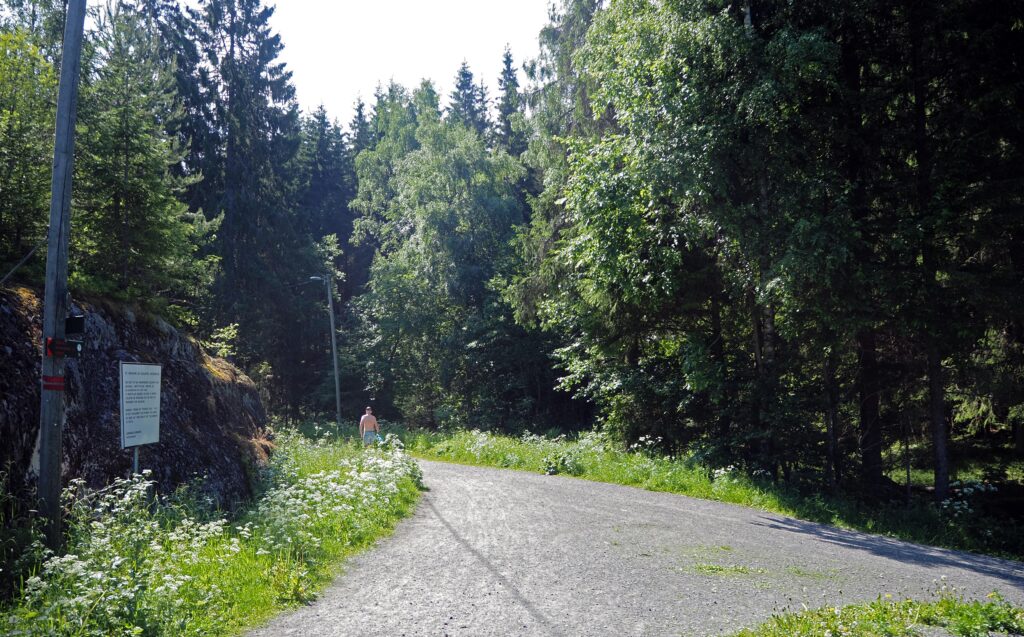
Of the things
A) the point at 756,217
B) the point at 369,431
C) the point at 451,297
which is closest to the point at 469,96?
the point at 451,297

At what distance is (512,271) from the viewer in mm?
30047

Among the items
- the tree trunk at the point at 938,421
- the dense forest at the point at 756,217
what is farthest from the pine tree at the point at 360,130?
the tree trunk at the point at 938,421

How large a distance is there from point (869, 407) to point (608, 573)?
944 cm

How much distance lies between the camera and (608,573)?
712 centimetres

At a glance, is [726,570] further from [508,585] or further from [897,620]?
[508,585]

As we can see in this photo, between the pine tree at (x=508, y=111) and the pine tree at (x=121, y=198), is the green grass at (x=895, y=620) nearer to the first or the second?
the pine tree at (x=121, y=198)

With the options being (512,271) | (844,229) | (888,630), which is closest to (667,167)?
(844,229)

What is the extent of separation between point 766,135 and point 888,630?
393 inches

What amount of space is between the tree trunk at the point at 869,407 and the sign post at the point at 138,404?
1299 centimetres

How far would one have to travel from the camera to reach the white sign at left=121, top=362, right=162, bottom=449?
24.9ft

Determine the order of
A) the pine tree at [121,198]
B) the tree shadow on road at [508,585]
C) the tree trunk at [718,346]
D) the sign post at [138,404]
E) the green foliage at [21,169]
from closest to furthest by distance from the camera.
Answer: the tree shadow on road at [508,585], the sign post at [138,404], the green foliage at [21,169], the pine tree at [121,198], the tree trunk at [718,346]

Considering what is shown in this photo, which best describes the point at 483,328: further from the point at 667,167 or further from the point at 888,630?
the point at 888,630

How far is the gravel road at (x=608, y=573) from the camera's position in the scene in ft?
18.4

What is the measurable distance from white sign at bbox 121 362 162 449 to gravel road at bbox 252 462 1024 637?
3.06 m
